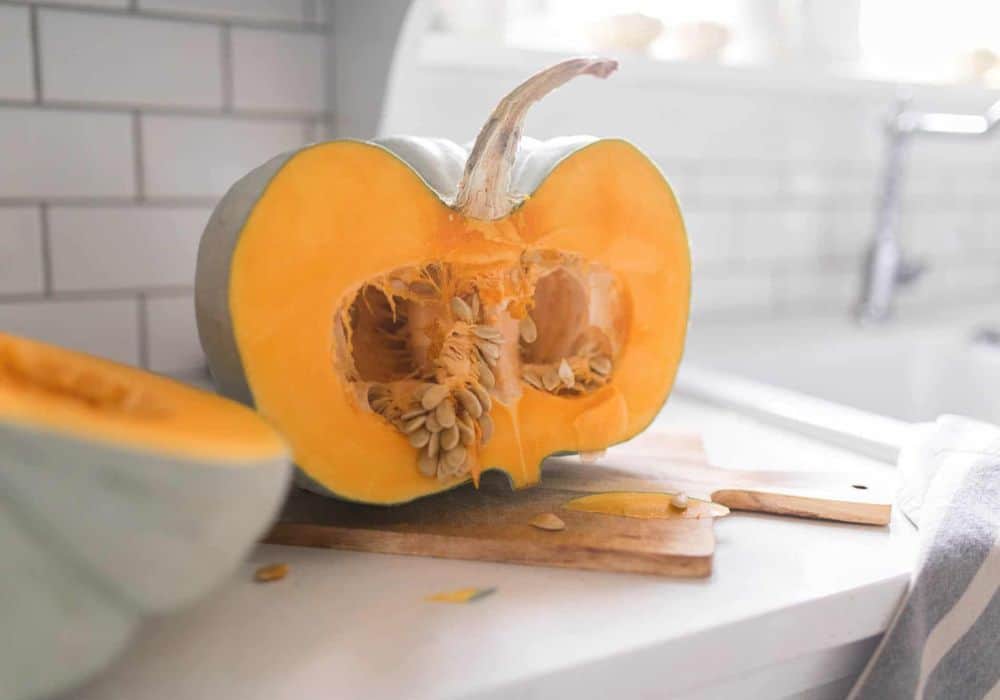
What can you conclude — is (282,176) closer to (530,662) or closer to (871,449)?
(530,662)

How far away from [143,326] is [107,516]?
49cm

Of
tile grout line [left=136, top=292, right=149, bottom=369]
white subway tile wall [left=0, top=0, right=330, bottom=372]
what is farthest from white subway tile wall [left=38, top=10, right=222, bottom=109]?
tile grout line [left=136, top=292, right=149, bottom=369]

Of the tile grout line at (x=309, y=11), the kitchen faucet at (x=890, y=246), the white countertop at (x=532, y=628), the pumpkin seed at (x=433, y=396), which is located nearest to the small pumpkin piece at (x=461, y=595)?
the white countertop at (x=532, y=628)

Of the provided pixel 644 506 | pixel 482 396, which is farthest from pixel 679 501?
pixel 482 396

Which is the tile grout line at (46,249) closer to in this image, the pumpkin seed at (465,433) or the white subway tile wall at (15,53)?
the white subway tile wall at (15,53)

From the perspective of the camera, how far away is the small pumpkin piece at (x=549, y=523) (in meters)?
0.47

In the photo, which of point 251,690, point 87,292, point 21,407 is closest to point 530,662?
point 251,690

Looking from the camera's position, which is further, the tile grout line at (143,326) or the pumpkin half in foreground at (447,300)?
the tile grout line at (143,326)

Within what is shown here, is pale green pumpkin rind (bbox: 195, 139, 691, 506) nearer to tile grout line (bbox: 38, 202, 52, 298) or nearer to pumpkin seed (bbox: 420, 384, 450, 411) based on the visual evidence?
pumpkin seed (bbox: 420, 384, 450, 411)

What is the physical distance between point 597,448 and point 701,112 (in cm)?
62

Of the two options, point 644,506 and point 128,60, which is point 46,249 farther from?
point 644,506

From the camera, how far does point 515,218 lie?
1.70ft

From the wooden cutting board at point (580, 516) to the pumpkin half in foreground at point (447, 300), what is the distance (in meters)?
0.02

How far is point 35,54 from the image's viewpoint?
2.19ft
